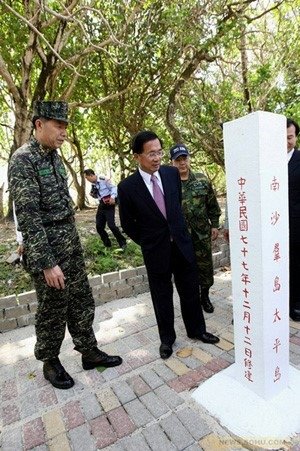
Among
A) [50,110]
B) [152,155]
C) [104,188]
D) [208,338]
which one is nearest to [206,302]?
[208,338]

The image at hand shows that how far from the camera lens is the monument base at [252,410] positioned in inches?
76.5

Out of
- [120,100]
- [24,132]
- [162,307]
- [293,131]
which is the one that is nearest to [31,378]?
[162,307]

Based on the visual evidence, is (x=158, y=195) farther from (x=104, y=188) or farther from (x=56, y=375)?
(x=104, y=188)

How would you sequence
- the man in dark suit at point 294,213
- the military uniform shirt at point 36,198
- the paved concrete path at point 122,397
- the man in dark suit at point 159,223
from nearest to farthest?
the paved concrete path at point 122,397
the military uniform shirt at point 36,198
the man in dark suit at point 159,223
the man in dark suit at point 294,213

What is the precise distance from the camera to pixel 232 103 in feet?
24.0

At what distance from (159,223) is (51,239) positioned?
34.6 inches

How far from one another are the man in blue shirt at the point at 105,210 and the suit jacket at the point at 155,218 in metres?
2.54

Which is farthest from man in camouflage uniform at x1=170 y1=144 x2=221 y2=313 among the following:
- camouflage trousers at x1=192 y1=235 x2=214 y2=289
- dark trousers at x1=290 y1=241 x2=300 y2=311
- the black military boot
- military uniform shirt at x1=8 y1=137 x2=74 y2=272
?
military uniform shirt at x1=8 y1=137 x2=74 y2=272

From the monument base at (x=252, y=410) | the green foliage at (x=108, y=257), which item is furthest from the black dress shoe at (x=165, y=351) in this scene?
the green foliage at (x=108, y=257)

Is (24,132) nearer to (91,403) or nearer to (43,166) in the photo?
(43,166)

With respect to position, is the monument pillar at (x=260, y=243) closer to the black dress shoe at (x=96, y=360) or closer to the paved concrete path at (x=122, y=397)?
the paved concrete path at (x=122, y=397)

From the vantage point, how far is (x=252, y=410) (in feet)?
6.84

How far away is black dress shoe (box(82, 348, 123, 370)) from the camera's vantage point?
2814mm

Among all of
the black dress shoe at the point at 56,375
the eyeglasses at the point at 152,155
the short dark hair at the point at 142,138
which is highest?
the short dark hair at the point at 142,138
